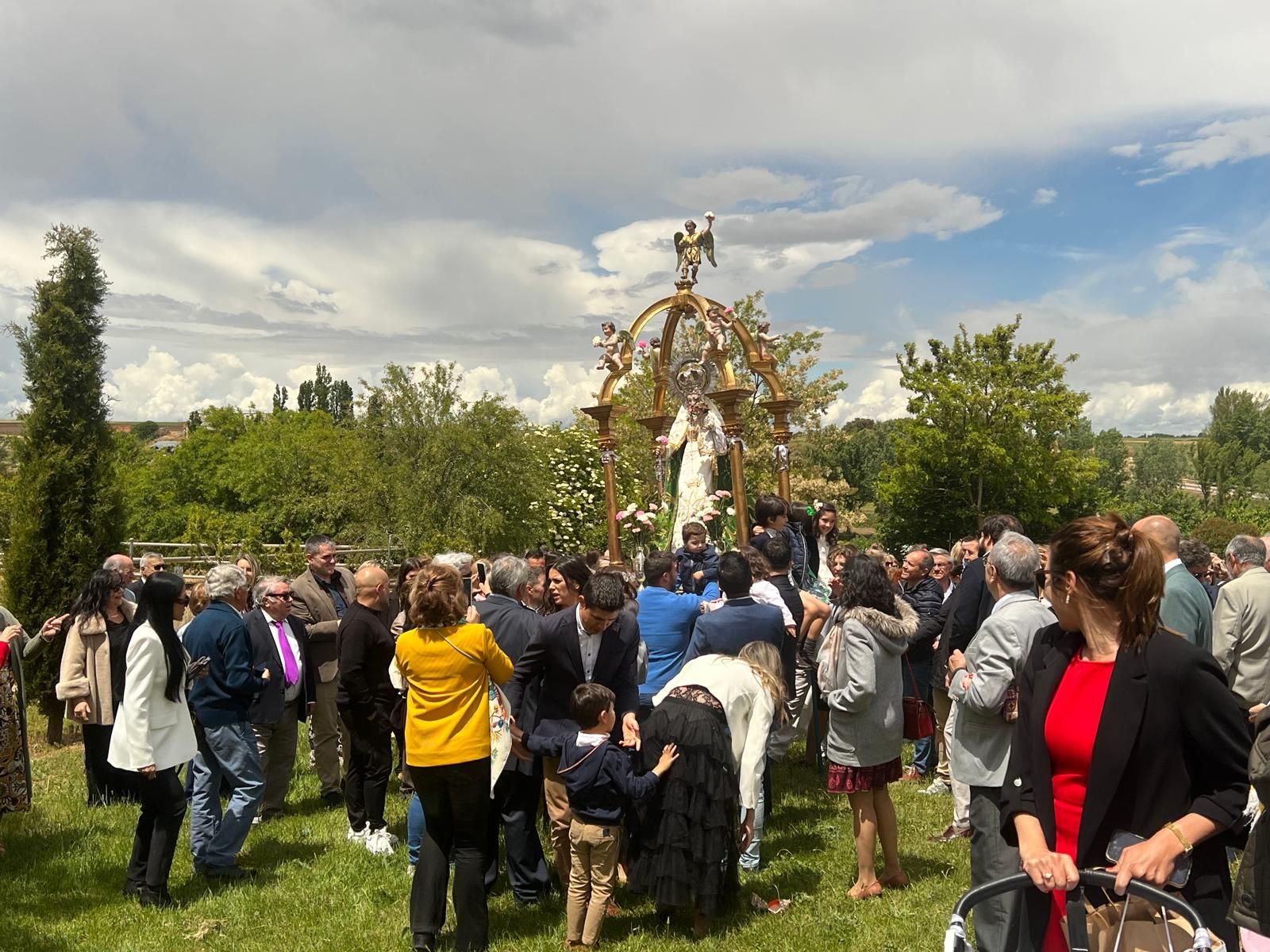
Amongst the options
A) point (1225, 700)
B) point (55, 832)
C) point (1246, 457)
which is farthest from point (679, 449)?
point (1246, 457)

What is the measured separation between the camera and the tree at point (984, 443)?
37031 mm

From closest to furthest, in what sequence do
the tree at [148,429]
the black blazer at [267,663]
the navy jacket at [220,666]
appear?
the navy jacket at [220,666] → the black blazer at [267,663] → the tree at [148,429]

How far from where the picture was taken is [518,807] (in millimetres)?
5930

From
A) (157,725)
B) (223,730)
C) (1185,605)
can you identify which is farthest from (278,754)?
(1185,605)

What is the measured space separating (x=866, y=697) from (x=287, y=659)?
14.4 ft

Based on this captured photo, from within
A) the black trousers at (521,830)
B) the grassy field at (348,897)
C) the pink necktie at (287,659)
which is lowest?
the grassy field at (348,897)

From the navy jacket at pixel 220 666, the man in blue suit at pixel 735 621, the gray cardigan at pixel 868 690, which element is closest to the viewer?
the gray cardigan at pixel 868 690

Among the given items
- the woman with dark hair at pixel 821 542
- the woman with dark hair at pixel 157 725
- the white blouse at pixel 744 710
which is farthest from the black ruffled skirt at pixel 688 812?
the woman with dark hair at pixel 821 542

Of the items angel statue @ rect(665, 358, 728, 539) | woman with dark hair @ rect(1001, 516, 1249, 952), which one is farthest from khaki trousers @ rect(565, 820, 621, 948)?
angel statue @ rect(665, 358, 728, 539)

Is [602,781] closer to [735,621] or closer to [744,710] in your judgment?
[744,710]

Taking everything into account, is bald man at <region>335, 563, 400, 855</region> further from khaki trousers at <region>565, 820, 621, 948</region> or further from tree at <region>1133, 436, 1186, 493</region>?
tree at <region>1133, 436, 1186, 493</region>

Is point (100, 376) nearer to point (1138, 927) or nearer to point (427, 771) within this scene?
point (427, 771)

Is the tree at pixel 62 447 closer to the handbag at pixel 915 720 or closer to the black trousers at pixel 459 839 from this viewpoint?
the black trousers at pixel 459 839

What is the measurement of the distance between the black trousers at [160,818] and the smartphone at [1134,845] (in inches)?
207
